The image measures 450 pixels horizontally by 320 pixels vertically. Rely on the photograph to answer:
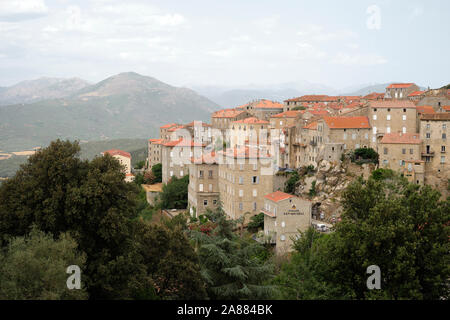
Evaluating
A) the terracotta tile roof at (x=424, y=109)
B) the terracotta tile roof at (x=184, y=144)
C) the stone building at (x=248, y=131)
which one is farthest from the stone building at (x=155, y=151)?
the terracotta tile roof at (x=424, y=109)

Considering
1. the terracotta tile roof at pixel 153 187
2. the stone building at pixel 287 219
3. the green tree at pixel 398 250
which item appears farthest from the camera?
the terracotta tile roof at pixel 153 187

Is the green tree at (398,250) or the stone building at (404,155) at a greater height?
the stone building at (404,155)

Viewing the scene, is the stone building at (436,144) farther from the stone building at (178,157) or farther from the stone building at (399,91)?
the stone building at (399,91)

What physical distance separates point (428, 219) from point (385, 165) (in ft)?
104

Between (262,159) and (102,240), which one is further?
(262,159)

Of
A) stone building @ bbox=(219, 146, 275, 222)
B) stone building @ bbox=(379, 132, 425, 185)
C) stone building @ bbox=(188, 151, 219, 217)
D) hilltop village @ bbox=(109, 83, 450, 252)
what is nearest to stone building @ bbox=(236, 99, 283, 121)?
hilltop village @ bbox=(109, 83, 450, 252)

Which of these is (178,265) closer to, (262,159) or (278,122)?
(262,159)

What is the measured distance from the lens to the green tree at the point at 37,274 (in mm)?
18266

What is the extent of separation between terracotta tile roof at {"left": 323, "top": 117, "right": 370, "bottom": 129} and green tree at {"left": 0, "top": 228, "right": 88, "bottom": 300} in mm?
46640

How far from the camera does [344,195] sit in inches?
1174

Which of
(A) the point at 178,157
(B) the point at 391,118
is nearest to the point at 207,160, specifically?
(A) the point at 178,157

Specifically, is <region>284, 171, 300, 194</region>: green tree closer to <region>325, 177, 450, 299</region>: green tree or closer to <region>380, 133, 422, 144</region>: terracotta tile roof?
<region>380, 133, 422, 144</region>: terracotta tile roof

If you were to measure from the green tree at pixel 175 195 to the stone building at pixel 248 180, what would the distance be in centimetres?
1359
